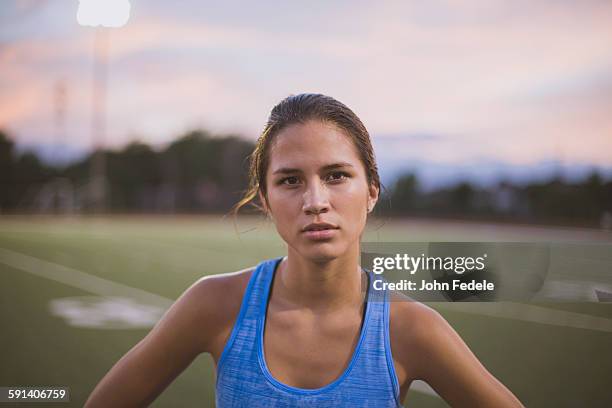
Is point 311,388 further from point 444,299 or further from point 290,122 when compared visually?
point 444,299

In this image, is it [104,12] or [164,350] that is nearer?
[164,350]

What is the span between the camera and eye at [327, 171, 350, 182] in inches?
68.6

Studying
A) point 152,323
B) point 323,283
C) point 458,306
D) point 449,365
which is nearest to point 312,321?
point 323,283

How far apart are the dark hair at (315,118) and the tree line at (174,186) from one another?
2047 cm

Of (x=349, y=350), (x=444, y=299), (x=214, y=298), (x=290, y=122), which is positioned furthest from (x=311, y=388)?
(x=444, y=299)

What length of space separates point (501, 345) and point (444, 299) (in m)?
3.52

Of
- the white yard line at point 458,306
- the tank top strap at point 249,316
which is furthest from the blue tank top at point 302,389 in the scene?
the white yard line at point 458,306

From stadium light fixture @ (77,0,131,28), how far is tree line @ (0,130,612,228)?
14.8 meters

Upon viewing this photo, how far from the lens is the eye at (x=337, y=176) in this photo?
1742 mm

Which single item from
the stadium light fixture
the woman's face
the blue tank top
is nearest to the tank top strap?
the blue tank top

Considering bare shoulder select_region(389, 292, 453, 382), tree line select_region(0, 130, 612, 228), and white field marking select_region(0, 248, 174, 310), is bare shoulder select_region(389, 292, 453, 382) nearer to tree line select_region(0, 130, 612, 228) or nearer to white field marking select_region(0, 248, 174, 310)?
white field marking select_region(0, 248, 174, 310)

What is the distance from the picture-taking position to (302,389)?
171 centimetres

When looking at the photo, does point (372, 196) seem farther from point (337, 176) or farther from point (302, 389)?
point (302, 389)

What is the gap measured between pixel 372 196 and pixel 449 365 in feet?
1.74
